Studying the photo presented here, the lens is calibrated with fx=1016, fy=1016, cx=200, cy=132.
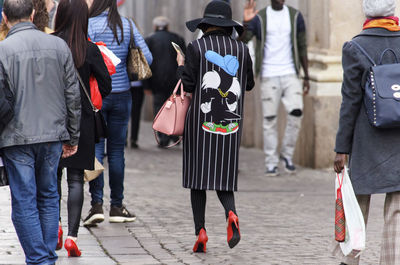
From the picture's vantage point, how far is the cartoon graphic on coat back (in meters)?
6.70

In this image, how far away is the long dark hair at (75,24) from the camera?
260 inches

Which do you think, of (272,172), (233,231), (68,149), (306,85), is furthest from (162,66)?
(68,149)

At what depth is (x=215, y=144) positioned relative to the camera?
22.3ft

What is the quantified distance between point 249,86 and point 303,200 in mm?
3131

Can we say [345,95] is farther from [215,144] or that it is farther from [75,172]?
[75,172]

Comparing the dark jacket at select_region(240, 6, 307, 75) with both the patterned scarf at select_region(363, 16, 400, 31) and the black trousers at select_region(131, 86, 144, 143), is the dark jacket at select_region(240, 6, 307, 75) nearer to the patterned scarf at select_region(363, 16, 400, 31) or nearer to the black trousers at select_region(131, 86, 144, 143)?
the black trousers at select_region(131, 86, 144, 143)

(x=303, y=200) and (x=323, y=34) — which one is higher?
(x=323, y=34)

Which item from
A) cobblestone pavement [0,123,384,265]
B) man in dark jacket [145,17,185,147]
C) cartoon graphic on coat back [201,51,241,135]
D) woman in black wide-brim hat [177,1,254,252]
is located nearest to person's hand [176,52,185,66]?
woman in black wide-brim hat [177,1,254,252]

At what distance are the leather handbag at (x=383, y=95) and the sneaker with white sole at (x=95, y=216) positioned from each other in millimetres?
2831

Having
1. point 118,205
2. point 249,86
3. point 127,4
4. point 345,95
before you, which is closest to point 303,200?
point 118,205

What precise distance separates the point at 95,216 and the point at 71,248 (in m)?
1.12

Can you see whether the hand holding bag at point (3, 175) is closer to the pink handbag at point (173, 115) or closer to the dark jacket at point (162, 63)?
the pink handbag at point (173, 115)

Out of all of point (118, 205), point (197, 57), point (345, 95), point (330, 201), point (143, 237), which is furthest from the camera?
point (330, 201)

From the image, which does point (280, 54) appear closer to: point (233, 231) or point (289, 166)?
point (289, 166)
